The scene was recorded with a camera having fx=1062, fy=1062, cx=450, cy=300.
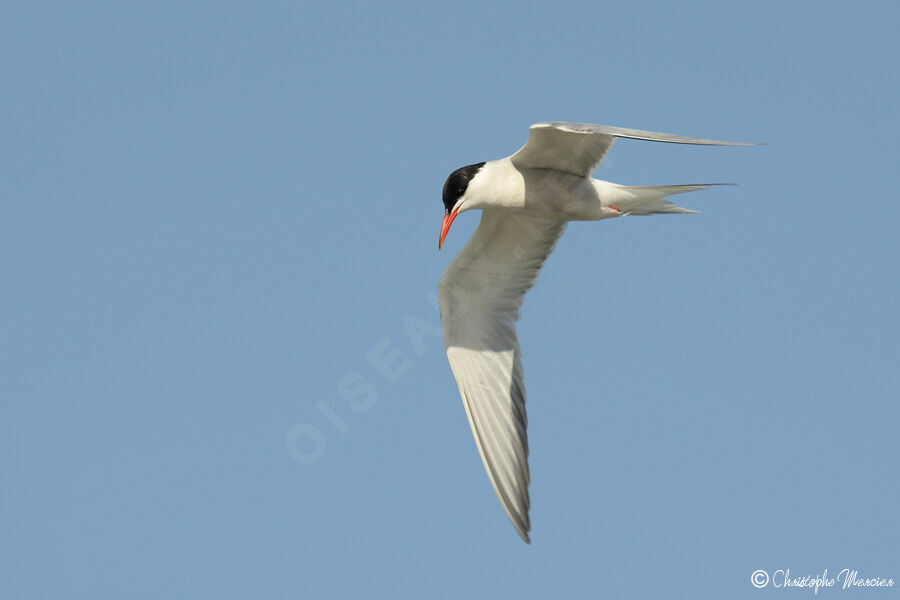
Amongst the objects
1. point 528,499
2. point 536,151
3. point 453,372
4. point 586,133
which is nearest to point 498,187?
point 536,151

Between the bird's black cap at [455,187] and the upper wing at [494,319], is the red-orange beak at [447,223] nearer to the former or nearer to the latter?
the bird's black cap at [455,187]

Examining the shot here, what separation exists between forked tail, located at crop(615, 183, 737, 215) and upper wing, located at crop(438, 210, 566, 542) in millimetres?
748

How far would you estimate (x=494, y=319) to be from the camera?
31.3ft

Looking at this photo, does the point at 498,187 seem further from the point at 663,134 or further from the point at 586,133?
the point at 663,134

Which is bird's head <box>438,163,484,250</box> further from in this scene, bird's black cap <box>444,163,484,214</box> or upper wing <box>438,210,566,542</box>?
upper wing <box>438,210,566,542</box>

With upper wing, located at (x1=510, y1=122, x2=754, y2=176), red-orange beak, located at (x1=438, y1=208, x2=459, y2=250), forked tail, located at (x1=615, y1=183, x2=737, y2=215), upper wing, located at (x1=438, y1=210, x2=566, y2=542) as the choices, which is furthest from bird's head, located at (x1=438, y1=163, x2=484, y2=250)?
forked tail, located at (x1=615, y1=183, x2=737, y2=215)

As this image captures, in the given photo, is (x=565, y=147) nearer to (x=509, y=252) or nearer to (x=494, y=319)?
(x=509, y=252)

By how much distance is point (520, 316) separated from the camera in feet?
31.5

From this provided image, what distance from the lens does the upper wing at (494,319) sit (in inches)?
355

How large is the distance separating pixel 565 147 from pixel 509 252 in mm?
1412

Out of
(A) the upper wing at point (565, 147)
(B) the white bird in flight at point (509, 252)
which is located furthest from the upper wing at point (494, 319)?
(A) the upper wing at point (565, 147)

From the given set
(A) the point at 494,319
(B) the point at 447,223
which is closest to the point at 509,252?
(A) the point at 494,319

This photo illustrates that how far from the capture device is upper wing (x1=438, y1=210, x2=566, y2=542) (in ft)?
29.6

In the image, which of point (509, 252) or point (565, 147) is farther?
point (509, 252)
